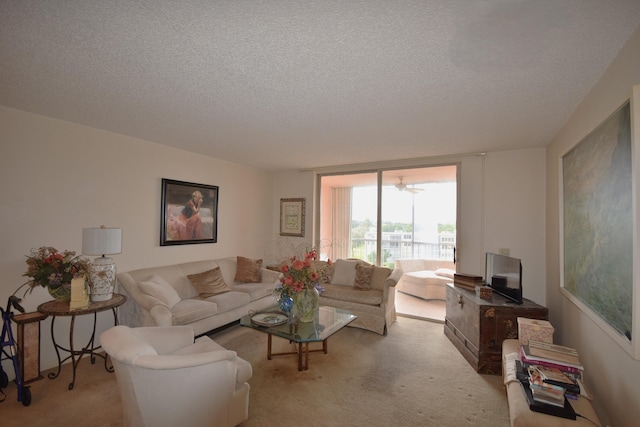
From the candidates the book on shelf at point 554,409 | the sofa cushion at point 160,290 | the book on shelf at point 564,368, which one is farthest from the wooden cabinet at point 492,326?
the sofa cushion at point 160,290

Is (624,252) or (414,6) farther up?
(414,6)

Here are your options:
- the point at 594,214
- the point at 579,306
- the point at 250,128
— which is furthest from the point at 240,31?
the point at 579,306

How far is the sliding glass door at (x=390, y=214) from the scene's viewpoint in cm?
468

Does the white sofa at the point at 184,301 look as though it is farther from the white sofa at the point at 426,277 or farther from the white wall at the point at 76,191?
the white sofa at the point at 426,277

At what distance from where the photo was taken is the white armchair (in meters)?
1.65

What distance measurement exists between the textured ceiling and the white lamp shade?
1182 mm

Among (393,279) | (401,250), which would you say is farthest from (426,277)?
(393,279)

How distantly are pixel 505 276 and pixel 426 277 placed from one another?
2089 mm

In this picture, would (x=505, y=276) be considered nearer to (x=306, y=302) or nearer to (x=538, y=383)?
(x=538, y=383)

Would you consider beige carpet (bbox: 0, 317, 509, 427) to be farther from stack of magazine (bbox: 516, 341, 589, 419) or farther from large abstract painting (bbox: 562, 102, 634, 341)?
large abstract painting (bbox: 562, 102, 634, 341)

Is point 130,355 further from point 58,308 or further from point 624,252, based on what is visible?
point 624,252

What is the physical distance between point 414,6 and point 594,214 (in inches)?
75.0

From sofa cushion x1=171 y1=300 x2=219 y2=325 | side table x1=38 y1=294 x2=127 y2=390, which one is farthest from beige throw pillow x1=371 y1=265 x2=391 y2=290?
side table x1=38 y1=294 x2=127 y2=390

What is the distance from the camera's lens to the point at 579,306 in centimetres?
232
